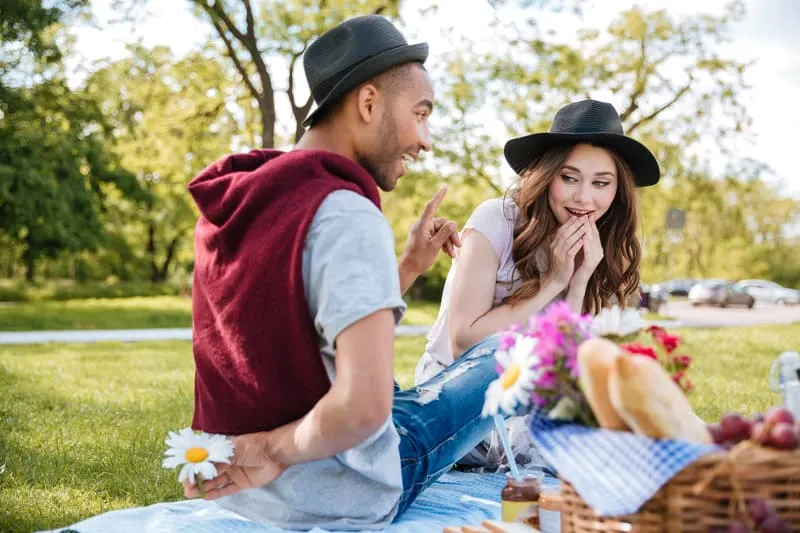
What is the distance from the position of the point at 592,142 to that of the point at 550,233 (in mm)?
474

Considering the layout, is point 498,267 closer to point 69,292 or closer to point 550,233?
point 550,233

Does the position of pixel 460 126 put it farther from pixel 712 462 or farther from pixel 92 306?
pixel 712 462

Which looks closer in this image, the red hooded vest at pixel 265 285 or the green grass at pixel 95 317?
the red hooded vest at pixel 265 285

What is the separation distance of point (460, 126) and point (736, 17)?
30.0 feet

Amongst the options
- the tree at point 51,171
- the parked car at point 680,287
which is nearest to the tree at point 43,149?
the tree at point 51,171

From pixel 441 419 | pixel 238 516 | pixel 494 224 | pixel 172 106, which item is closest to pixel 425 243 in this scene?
pixel 441 419

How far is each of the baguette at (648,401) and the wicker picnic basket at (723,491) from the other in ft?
0.36

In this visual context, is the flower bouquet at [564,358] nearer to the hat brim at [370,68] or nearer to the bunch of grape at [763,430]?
the bunch of grape at [763,430]

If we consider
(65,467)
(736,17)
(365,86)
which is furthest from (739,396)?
(736,17)

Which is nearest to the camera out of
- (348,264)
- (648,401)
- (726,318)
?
(648,401)

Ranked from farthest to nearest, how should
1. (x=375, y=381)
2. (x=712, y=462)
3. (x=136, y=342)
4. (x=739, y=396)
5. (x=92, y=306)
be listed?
(x=92, y=306) < (x=136, y=342) < (x=739, y=396) < (x=375, y=381) < (x=712, y=462)

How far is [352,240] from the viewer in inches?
94.0

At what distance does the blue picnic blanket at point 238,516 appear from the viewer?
9.89ft

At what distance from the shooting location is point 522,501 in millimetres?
2688
